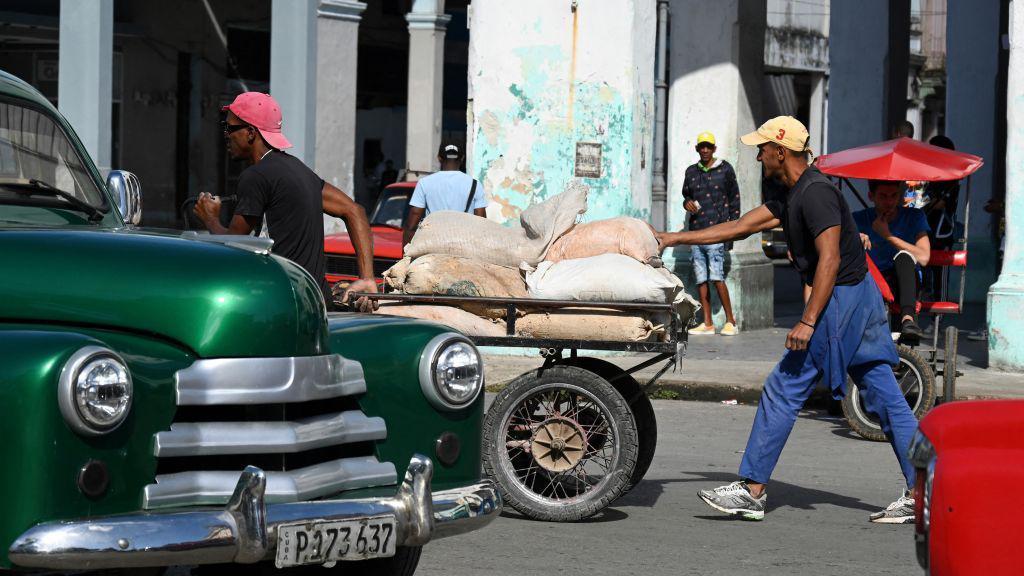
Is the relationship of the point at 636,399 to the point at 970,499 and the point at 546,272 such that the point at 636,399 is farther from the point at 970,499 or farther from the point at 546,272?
the point at 970,499

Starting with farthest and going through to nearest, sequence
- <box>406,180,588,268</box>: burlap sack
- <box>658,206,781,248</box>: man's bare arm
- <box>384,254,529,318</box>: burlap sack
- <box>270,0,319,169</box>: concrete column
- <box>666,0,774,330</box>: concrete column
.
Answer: <box>666,0,774,330</box>: concrete column, <box>270,0,319,169</box>: concrete column, <box>658,206,781,248</box>: man's bare arm, <box>406,180,588,268</box>: burlap sack, <box>384,254,529,318</box>: burlap sack

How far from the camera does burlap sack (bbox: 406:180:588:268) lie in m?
7.29

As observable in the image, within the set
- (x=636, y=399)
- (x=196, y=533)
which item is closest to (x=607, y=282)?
(x=636, y=399)

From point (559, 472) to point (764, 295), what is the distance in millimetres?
9127

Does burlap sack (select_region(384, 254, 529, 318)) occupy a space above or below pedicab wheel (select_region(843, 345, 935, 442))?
above

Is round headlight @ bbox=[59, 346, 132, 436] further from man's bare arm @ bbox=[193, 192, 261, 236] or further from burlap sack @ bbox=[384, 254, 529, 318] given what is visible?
burlap sack @ bbox=[384, 254, 529, 318]

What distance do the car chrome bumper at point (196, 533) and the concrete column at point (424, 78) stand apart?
2031 cm

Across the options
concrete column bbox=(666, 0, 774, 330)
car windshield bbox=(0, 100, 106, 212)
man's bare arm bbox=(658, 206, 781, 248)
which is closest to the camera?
car windshield bbox=(0, 100, 106, 212)

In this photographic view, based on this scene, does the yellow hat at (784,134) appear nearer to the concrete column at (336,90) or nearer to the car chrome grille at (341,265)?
the car chrome grille at (341,265)

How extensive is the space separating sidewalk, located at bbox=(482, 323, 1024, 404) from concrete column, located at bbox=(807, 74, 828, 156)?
82.2 feet

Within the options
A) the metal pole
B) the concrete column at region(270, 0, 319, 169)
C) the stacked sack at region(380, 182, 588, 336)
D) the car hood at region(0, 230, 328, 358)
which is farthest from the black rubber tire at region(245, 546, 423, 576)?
the metal pole

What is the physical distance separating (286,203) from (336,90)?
14.6 meters

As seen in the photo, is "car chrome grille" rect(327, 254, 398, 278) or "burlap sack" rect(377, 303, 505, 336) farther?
"car chrome grille" rect(327, 254, 398, 278)

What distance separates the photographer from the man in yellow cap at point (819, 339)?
23.2ft
